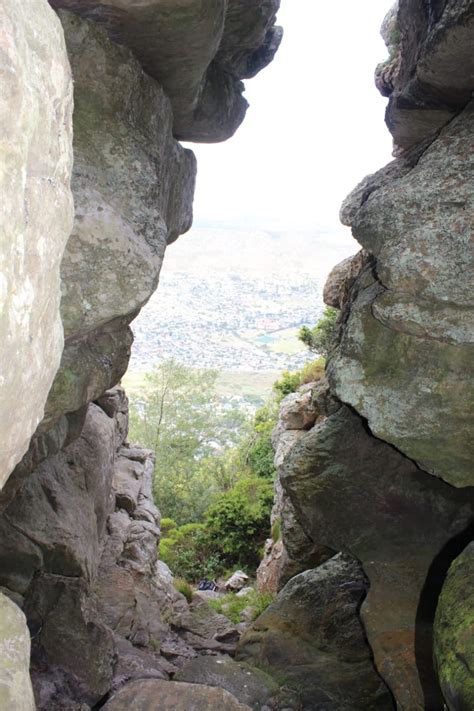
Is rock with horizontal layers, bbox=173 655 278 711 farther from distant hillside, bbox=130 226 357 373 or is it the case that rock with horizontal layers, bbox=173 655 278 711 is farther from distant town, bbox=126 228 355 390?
distant hillside, bbox=130 226 357 373

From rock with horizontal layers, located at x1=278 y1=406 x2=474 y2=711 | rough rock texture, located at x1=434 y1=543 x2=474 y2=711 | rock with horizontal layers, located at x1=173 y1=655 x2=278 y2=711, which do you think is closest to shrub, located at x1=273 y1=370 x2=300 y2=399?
rock with horizontal layers, located at x1=278 y1=406 x2=474 y2=711

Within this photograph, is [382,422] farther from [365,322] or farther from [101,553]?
[101,553]

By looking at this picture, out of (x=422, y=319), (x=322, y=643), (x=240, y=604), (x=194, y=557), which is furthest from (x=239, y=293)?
(x=422, y=319)

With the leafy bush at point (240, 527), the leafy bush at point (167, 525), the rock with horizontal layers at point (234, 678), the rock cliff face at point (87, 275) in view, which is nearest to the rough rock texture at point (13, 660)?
the rock cliff face at point (87, 275)

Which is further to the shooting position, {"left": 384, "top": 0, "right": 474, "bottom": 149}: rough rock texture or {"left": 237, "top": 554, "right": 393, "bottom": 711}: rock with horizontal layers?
{"left": 237, "top": 554, "right": 393, "bottom": 711}: rock with horizontal layers

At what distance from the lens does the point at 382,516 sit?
12508mm

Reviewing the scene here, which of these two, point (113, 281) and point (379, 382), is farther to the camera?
point (379, 382)

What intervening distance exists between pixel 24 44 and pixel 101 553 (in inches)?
602

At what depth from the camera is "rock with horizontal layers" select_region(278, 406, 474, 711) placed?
11.7 m

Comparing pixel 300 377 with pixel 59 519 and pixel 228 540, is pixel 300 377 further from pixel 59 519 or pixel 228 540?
pixel 59 519

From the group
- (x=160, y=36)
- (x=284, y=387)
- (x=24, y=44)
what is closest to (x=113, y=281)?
(x=160, y=36)

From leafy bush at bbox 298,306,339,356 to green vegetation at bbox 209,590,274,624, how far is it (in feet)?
33.6

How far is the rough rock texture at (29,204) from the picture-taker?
326 centimetres

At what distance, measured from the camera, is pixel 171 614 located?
17219 millimetres
